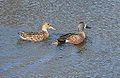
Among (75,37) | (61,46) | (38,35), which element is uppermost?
(38,35)

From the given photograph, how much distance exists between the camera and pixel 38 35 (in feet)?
46.6

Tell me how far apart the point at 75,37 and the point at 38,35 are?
42.3 inches

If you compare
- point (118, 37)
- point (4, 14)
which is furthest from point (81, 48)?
point (4, 14)

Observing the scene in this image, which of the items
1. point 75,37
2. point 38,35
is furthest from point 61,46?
point 38,35

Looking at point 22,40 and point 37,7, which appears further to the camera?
point 37,7

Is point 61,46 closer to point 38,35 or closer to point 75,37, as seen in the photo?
point 75,37

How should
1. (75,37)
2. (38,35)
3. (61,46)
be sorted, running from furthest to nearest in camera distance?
(75,37) < (38,35) < (61,46)

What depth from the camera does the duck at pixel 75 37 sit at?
13992 mm

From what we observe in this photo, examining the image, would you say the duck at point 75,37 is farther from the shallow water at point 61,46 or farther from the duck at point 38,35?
the duck at point 38,35

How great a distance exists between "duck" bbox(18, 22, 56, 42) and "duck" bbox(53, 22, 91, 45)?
1.82 ft

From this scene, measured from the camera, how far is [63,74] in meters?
12.0

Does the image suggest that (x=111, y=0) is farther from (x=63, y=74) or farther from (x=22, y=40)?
(x=63, y=74)

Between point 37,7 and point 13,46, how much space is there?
355 centimetres

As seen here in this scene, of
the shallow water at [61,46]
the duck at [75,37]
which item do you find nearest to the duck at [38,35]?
the shallow water at [61,46]
